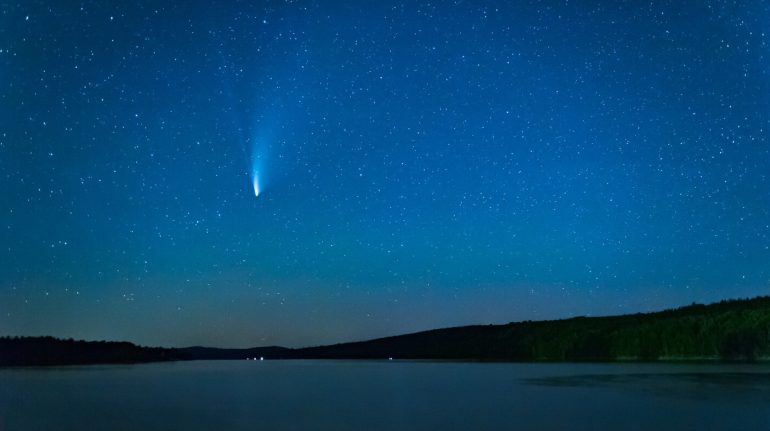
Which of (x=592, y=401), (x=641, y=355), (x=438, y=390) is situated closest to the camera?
(x=592, y=401)

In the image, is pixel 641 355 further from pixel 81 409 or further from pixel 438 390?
pixel 81 409

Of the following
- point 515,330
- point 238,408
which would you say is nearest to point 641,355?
point 515,330

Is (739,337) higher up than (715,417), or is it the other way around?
(739,337)

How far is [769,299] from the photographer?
11369 cm

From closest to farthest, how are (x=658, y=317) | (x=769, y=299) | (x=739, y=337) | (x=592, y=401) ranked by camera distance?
(x=592, y=401) → (x=739, y=337) → (x=769, y=299) → (x=658, y=317)

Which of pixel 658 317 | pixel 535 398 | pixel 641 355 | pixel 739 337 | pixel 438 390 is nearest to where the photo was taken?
pixel 535 398

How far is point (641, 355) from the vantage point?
9844cm

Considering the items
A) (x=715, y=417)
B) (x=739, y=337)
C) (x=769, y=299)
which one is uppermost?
(x=769, y=299)

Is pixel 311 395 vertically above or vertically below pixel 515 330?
below

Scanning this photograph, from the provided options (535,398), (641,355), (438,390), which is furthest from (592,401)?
(641,355)

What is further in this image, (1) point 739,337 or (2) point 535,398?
(1) point 739,337

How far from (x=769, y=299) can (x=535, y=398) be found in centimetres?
9631

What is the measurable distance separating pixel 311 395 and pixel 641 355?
71510 millimetres

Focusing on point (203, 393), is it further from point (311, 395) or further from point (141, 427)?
point (141, 427)
